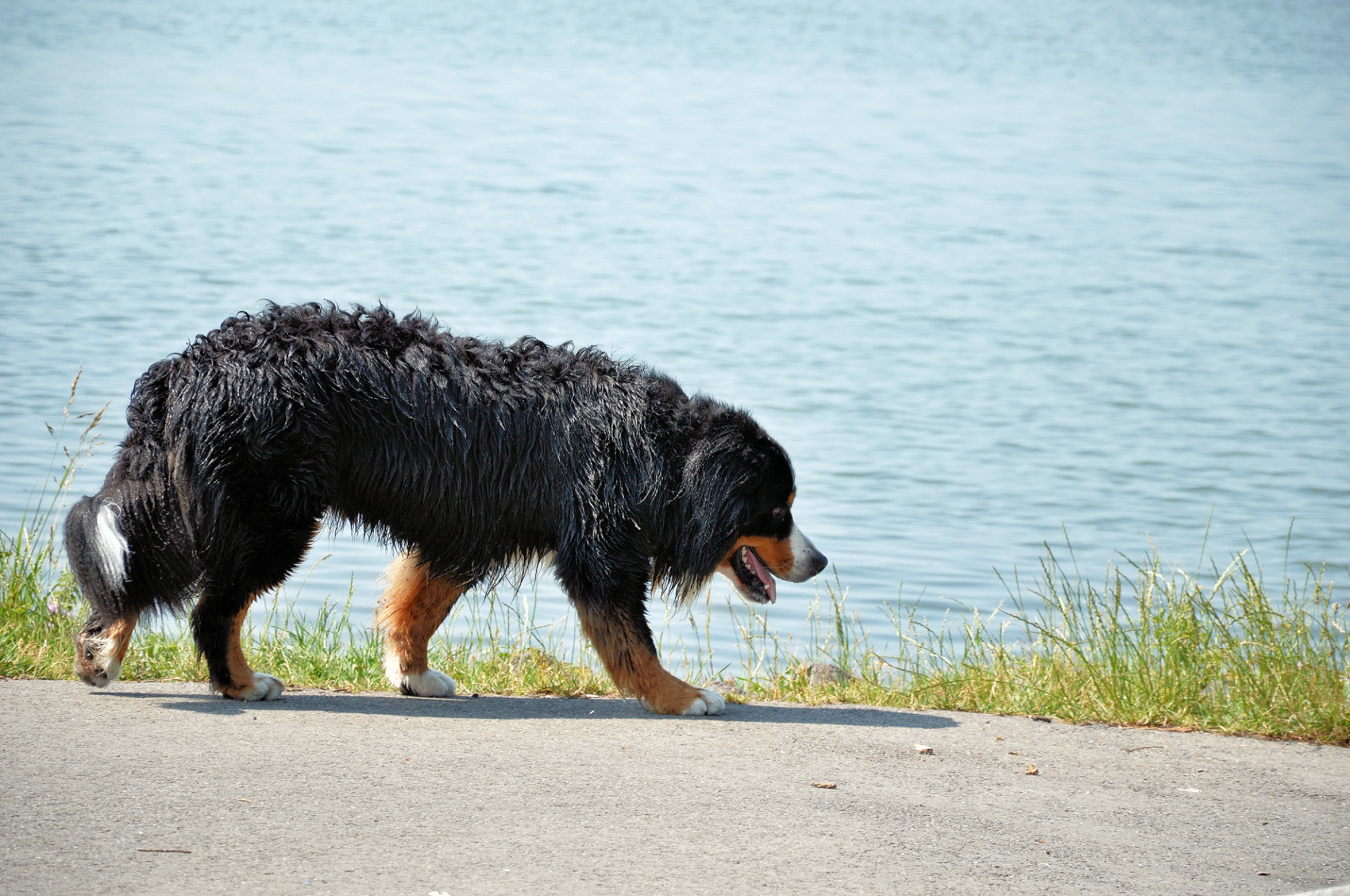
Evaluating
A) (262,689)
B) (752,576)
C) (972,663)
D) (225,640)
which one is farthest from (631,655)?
(972,663)

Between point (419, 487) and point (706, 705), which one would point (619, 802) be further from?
point (419, 487)

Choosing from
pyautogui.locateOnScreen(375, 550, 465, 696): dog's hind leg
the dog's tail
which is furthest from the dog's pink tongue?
the dog's tail

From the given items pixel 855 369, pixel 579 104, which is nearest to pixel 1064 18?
pixel 579 104

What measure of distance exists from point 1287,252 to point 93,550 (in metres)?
22.2

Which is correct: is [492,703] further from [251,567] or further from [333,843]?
[333,843]

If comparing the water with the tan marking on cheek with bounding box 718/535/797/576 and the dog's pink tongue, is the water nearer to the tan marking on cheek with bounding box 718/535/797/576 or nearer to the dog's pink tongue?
the dog's pink tongue

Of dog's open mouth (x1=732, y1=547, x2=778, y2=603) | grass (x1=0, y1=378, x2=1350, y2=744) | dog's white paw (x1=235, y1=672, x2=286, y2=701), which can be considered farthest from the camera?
dog's open mouth (x1=732, y1=547, x2=778, y2=603)

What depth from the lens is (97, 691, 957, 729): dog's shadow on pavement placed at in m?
5.63

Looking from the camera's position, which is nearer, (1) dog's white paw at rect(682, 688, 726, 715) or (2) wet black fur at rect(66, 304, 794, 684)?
(2) wet black fur at rect(66, 304, 794, 684)

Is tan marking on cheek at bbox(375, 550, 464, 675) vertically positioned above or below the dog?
below

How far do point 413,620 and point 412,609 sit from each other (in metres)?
0.07

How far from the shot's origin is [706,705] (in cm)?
589

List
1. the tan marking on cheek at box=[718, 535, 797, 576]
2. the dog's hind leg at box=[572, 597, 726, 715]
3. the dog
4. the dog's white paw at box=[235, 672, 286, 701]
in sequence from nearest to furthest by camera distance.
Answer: the dog
the dog's white paw at box=[235, 672, 286, 701]
the dog's hind leg at box=[572, 597, 726, 715]
the tan marking on cheek at box=[718, 535, 797, 576]

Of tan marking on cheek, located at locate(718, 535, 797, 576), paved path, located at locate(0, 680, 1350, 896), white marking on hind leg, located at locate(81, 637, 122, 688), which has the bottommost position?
paved path, located at locate(0, 680, 1350, 896)
